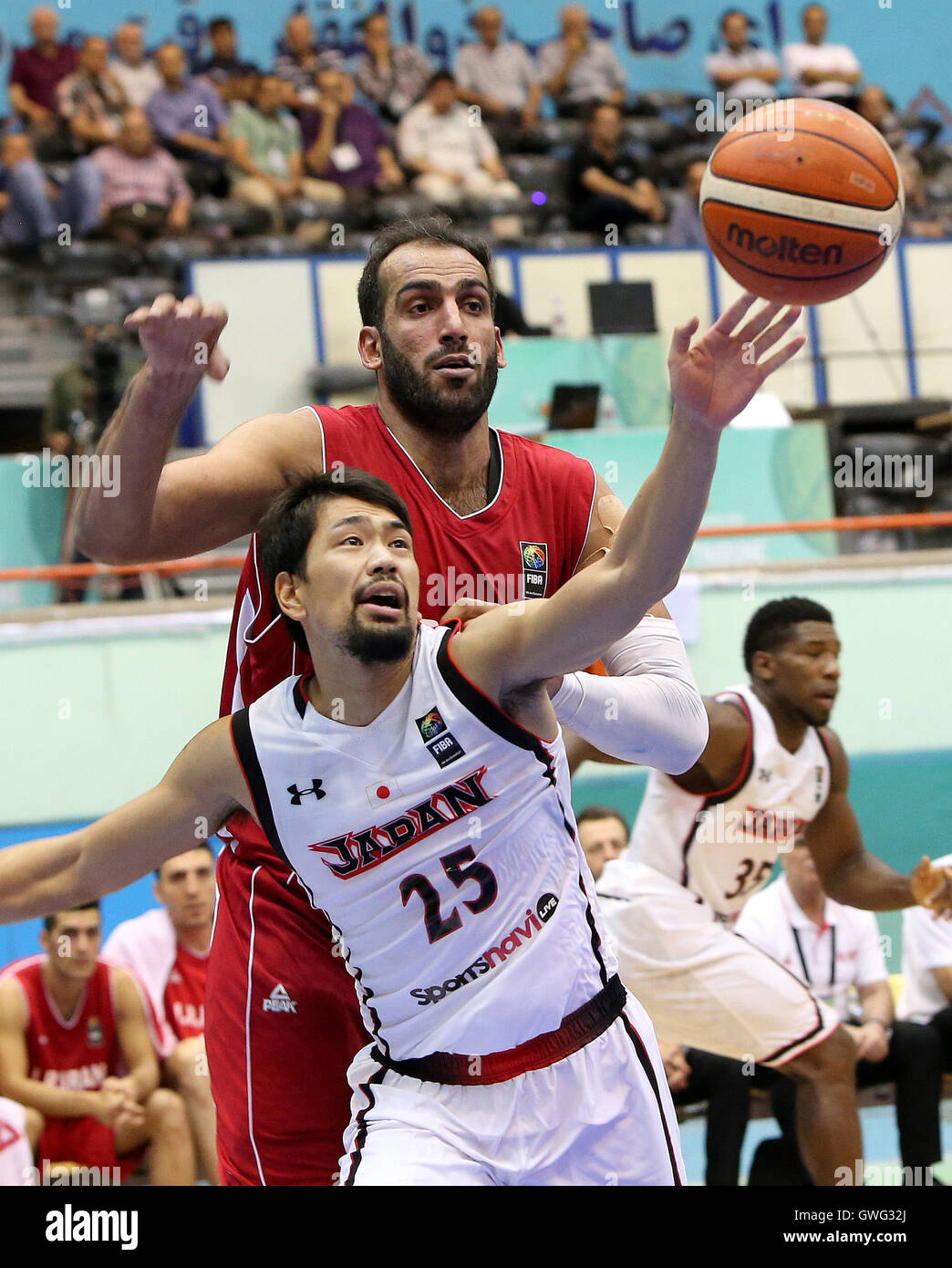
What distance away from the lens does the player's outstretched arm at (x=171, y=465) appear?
2.93 meters

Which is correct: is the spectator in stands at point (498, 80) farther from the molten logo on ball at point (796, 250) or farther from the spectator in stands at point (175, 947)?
the molten logo on ball at point (796, 250)

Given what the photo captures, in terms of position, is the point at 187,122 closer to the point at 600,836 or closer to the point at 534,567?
the point at 600,836

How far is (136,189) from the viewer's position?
11.2 metres

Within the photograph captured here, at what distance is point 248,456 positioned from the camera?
10.8 feet

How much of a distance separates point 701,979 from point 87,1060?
2286 mm

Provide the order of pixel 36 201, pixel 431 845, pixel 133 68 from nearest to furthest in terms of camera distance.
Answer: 1. pixel 431 845
2. pixel 36 201
3. pixel 133 68

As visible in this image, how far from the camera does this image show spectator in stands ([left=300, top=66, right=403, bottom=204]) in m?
11.9

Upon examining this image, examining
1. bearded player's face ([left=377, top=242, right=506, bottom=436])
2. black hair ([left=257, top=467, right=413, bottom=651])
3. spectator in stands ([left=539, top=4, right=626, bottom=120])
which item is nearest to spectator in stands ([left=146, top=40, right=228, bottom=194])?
spectator in stands ([left=539, top=4, right=626, bottom=120])

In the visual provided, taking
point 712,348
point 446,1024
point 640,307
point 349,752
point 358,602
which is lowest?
point 446,1024

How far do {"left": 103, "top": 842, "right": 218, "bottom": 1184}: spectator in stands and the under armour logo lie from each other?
10.5 ft

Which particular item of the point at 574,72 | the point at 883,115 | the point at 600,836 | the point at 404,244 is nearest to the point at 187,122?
the point at 574,72
